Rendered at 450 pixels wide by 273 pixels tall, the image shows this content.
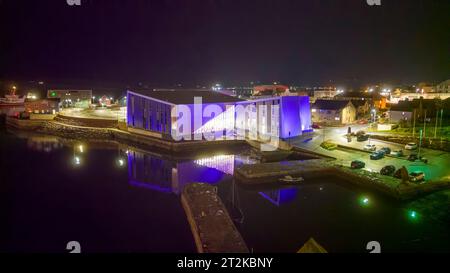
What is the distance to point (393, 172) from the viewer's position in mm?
6090

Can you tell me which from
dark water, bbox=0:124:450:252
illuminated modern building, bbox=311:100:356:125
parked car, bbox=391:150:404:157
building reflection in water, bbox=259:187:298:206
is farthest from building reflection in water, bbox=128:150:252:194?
illuminated modern building, bbox=311:100:356:125

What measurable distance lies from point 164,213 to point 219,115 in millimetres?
5840

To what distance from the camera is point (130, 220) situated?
193 inches

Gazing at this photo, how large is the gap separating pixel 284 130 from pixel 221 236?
5852mm

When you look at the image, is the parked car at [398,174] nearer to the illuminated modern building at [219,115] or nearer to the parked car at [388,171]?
the parked car at [388,171]

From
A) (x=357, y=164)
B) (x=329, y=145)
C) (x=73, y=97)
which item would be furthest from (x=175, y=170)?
(x=73, y=97)

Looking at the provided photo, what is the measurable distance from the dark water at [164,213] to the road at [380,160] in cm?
107

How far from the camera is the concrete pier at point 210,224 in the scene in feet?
12.0

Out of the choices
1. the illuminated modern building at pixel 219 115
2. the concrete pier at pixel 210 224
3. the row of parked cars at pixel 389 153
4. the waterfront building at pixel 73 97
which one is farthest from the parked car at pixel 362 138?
the waterfront building at pixel 73 97

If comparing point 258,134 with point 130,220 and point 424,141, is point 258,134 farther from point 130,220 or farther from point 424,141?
point 130,220

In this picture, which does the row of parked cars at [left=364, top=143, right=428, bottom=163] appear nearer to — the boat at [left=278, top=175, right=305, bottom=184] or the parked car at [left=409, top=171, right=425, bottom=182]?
the parked car at [left=409, top=171, right=425, bottom=182]

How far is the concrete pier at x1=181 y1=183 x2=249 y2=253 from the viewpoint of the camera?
3650 millimetres

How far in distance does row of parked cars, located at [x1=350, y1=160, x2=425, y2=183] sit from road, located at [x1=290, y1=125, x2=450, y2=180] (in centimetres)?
16
